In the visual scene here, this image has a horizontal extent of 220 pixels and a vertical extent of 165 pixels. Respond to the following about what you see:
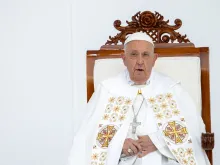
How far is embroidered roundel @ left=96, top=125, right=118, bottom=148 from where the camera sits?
10.8ft

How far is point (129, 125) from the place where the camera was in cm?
334

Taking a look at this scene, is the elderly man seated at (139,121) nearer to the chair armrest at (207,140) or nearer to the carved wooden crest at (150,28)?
the chair armrest at (207,140)

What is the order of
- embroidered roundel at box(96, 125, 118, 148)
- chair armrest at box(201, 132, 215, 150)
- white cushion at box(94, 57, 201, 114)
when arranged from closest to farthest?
chair armrest at box(201, 132, 215, 150), embroidered roundel at box(96, 125, 118, 148), white cushion at box(94, 57, 201, 114)

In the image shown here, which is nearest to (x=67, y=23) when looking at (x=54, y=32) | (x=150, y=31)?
(x=54, y=32)

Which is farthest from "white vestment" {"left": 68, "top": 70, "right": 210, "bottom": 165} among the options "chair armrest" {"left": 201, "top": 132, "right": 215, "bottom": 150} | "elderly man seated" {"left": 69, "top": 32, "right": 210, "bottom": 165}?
"chair armrest" {"left": 201, "top": 132, "right": 215, "bottom": 150}

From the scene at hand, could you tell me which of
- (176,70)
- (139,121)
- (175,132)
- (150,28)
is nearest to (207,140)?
(175,132)

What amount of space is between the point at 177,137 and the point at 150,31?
1.01 m

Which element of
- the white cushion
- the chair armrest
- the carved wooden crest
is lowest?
the chair armrest

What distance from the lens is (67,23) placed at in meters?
4.87

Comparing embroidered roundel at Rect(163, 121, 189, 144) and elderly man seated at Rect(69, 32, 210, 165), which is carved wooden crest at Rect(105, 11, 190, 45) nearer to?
elderly man seated at Rect(69, 32, 210, 165)

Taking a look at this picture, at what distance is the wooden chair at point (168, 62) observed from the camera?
3.60 meters

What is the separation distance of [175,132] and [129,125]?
1.08 feet

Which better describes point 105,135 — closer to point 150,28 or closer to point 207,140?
point 207,140

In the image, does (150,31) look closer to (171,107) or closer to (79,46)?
(171,107)
